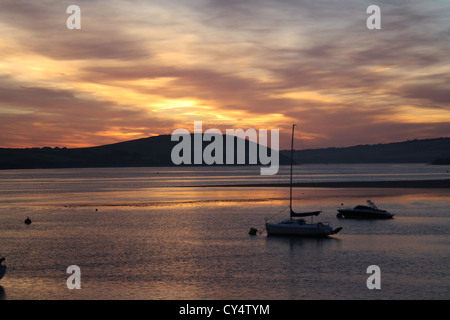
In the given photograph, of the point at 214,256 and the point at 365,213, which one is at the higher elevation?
the point at 365,213

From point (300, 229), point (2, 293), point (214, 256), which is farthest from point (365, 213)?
point (2, 293)

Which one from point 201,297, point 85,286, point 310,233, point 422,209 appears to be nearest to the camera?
point 201,297

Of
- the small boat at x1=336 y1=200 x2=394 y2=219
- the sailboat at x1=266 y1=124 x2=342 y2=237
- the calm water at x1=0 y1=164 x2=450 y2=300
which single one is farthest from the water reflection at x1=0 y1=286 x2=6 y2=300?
the small boat at x1=336 y1=200 x2=394 y2=219

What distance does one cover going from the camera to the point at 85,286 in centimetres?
3497

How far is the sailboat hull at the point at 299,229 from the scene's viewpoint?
187ft

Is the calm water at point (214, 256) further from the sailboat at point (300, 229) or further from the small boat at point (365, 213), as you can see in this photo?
the small boat at point (365, 213)

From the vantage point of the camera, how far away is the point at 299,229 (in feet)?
188

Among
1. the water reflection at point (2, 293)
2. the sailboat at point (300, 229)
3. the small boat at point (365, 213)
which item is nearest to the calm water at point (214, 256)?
the water reflection at point (2, 293)

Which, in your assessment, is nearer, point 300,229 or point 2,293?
point 2,293

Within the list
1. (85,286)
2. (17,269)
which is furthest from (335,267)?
(17,269)

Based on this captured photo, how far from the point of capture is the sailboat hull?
5688 cm

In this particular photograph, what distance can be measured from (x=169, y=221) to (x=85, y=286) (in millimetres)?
36577

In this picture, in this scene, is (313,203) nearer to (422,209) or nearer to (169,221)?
(422,209)

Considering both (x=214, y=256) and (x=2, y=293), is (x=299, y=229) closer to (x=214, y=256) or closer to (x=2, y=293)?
(x=214, y=256)
